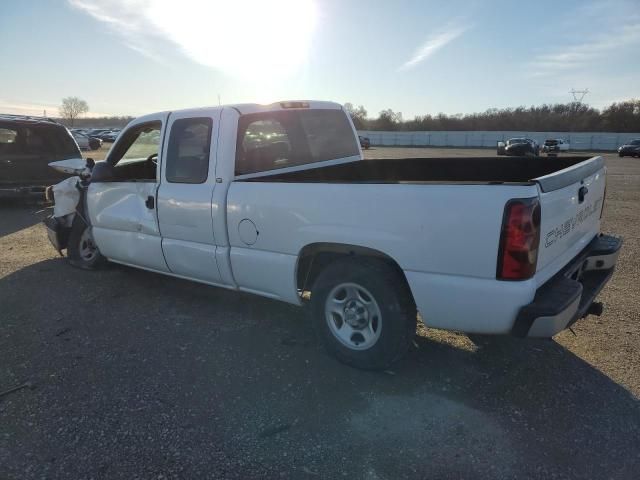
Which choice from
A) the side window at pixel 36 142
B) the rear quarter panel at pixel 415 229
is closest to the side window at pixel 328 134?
the rear quarter panel at pixel 415 229

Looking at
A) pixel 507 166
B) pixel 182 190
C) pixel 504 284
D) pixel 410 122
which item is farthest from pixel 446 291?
pixel 410 122

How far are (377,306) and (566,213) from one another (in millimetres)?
1368

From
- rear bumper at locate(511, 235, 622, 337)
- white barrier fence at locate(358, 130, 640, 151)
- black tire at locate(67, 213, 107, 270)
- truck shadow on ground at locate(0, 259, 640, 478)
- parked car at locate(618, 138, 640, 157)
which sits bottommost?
truck shadow on ground at locate(0, 259, 640, 478)

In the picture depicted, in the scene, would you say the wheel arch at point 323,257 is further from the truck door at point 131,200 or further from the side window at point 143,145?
the side window at point 143,145

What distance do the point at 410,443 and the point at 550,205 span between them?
1.61 metres

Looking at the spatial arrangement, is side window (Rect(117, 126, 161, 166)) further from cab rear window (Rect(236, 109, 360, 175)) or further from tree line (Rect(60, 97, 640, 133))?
tree line (Rect(60, 97, 640, 133))

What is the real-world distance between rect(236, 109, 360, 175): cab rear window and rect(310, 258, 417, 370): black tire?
1.37 m

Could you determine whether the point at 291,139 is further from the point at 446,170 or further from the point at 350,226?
the point at 350,226

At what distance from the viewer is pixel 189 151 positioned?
171 inches

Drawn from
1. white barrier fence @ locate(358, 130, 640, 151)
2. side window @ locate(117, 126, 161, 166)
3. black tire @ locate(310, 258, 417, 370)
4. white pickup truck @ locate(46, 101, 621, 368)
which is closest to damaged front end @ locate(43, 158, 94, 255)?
white pickup truck @ locate(46, 101, 621, 368)

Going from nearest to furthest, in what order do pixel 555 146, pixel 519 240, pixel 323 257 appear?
pixel 519 240
pixel 323 257
pixel 555 146

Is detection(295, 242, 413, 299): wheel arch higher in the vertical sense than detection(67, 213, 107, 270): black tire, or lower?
higher

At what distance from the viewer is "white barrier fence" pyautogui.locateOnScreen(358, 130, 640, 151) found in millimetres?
57938

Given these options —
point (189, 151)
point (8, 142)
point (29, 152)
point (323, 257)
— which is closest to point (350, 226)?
point (323, 257)
